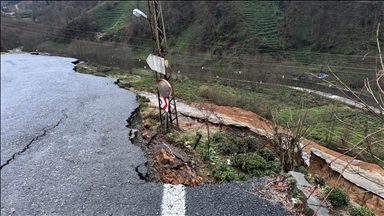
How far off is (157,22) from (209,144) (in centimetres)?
369

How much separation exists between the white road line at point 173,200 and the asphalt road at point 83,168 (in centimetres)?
2

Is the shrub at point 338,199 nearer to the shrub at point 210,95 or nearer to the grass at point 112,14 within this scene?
the shrub at point 210,95

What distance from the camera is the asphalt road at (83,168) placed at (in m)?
4.40

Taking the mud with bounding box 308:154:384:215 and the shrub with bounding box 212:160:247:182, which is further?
the shrub with bounding box 212:160:247:182

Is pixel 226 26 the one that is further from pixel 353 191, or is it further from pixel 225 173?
pixel 225 173

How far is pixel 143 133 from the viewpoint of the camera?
7.32 m

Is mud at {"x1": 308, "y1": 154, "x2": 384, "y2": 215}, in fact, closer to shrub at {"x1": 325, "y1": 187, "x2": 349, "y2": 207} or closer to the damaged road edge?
shrub at {"x1": 325, "y1": 187, "x2": 349, "y2": 207}

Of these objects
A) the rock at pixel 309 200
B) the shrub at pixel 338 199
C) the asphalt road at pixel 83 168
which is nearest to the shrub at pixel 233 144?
the asphalt road at pixel 83 168

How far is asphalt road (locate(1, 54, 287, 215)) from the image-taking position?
4.40 meters

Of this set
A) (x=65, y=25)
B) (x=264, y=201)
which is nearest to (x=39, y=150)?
(x=264, y=201)

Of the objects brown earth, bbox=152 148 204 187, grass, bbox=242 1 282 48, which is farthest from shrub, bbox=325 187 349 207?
grass, bbox=242 1 282 48

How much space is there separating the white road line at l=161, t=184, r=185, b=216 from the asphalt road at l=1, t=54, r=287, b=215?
20mm

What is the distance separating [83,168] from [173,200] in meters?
2.64

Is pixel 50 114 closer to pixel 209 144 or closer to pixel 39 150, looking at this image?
pixel 39 150
